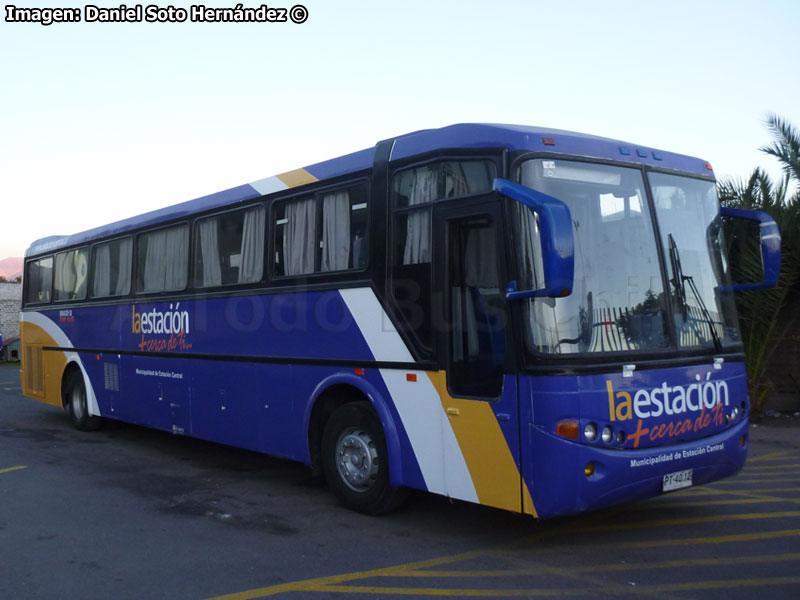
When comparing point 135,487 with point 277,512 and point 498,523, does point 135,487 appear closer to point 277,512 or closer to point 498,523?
point 277,512

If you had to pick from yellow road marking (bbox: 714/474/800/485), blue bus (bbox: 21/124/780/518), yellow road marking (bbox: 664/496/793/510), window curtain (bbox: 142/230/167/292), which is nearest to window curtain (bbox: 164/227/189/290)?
window curtain (bbox: 142/230/167/292)

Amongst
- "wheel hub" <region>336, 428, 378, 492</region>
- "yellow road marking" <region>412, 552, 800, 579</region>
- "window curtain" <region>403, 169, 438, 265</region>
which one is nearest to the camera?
"yellow road marking" <region>412, 552, 800, 579</region>

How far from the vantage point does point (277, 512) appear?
752cm

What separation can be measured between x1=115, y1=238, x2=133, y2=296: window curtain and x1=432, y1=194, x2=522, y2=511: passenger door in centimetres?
657

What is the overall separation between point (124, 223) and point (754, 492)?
9057 millimetres

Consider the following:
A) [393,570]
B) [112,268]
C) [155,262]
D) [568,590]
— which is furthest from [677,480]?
[112,268]

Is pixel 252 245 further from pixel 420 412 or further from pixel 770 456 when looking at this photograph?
pixel 770 456

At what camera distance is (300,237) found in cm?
814

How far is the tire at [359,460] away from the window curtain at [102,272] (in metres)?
6.03

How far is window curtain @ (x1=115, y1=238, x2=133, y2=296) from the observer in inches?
455

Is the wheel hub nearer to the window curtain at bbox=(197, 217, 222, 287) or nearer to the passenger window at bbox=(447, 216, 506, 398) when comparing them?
the passenger window at bbox=(447, 216, 506, 398)

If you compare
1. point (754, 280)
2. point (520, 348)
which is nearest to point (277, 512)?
point (520, 348)

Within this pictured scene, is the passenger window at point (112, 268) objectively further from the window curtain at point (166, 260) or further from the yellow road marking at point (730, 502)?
the yellow road marking at point (730, 502)

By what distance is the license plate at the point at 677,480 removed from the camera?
19.8ft
